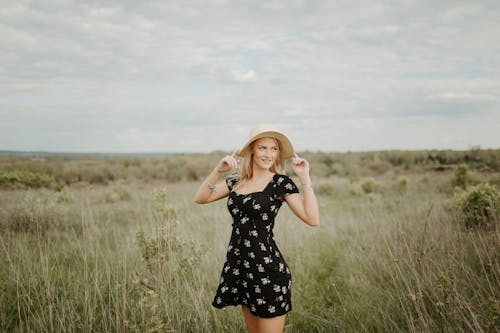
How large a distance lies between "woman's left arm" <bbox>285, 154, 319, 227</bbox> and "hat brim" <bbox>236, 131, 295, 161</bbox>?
0.59 ft

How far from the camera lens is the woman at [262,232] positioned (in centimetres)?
244

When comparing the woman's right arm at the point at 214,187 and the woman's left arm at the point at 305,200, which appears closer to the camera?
the woman's left arm at the point at 305,200

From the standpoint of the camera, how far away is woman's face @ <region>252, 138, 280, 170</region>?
8.81 ft

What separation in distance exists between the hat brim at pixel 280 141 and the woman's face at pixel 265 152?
0.13 feet

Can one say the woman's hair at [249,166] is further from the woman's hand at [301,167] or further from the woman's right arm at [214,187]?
the woman's hand at [301,167]

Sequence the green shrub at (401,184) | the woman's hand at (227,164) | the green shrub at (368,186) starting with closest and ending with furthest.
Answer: the woman's hand at (227,164) < the green shrub at (401,184) < the green shrub at (368,186)

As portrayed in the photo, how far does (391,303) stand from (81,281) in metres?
3.68

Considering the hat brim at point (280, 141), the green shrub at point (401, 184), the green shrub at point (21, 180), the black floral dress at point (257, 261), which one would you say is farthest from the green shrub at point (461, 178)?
the green shrub at point (21, 180)

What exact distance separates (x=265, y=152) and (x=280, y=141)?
18 cm

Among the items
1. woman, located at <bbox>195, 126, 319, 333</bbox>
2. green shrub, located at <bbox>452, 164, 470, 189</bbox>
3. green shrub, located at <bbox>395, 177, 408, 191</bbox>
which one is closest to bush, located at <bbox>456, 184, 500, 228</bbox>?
woman, located at <bbox>195, 126, 319, 333</bbox>

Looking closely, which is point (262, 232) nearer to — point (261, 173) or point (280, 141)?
point (261, 173)

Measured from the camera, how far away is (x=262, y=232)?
253cm

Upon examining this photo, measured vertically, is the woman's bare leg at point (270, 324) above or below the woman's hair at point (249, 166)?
below

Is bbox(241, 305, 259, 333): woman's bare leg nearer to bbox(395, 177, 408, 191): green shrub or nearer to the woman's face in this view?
the woman's face
